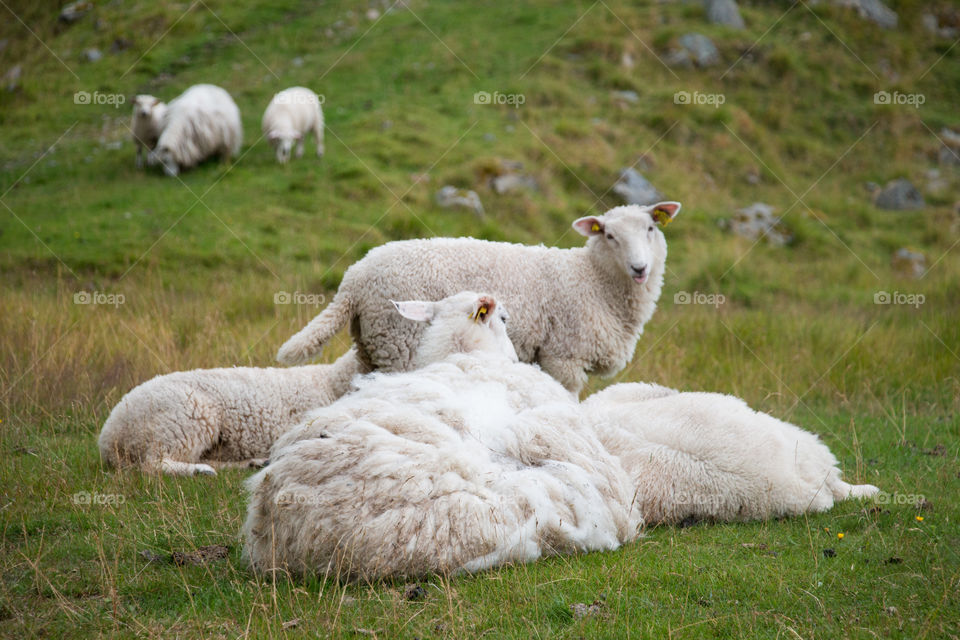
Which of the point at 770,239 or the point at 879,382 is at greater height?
the point at 770,239

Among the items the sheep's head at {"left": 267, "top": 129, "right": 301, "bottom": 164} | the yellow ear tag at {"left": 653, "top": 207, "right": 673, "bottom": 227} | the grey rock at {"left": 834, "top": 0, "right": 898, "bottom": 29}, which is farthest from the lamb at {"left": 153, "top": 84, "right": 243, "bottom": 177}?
the grey rock at {"left": 834, "top": 0, "right": 898, "bottom": 29}

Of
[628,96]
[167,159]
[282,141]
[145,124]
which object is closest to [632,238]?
[282,141]

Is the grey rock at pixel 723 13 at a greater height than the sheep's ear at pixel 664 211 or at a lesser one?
greater

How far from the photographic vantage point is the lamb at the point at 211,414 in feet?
20.4

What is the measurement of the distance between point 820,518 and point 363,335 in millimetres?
3545

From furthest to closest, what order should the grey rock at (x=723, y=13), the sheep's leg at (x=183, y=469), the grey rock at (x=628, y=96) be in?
the grey rock at (x=723, y=13)
the grey rock at (x=628, y=96)
the sheep's leg at (x=183, y=469)

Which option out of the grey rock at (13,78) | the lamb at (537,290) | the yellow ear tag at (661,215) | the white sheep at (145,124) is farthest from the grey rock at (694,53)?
the lamb at (537,290)

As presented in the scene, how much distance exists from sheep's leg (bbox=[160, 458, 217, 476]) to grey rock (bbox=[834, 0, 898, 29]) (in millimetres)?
26353

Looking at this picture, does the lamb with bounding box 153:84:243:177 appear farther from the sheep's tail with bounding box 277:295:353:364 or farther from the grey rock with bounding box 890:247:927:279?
the grey rock with bounding box 890:247:927:279

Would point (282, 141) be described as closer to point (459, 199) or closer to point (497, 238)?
point (459, 199)

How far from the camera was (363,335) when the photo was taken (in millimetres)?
6777

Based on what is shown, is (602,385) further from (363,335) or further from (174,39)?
(174,39)

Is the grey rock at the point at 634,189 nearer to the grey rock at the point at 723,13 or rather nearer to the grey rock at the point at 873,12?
the grey rock at the point at 723,13

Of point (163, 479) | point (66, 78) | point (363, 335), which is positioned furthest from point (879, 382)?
point (66, 78)
